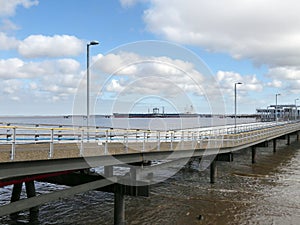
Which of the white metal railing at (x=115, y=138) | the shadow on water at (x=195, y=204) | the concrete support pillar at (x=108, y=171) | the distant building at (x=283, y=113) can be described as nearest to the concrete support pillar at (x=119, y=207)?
the concrete support pillar at (x=108, y=171)

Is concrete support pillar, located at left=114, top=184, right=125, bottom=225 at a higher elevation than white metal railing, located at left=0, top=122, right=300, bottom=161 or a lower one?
lower

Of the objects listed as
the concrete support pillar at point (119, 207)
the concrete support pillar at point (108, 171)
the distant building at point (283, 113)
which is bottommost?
the concrete support pillar at point (119, 207)

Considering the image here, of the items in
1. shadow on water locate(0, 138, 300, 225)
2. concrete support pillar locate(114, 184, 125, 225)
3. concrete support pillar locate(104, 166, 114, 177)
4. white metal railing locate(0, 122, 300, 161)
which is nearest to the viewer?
white metal railing locate(0, 122, 300, 161)

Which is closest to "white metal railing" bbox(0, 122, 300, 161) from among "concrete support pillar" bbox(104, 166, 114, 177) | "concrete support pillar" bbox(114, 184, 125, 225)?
"concrete support pillar" bbox(104, 166, 114, 177)

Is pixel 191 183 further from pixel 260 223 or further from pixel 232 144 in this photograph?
pixel 260 223

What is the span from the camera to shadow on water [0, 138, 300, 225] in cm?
1562

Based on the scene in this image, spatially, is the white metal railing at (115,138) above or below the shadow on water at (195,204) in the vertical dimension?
above

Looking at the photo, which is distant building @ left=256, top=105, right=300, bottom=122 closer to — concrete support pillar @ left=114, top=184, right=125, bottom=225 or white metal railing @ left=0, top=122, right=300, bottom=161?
white metal railing @ left=0, top=122, right=300, bottom=161

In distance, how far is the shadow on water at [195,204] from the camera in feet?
51.2

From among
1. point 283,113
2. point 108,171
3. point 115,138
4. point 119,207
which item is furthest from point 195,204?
point 283,113

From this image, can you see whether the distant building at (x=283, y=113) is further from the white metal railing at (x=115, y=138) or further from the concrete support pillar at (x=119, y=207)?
the concrete support pillar at (x=119, y=207)

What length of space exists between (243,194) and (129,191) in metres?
9.92

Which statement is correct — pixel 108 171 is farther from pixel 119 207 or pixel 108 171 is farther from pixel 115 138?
pixel 119 207

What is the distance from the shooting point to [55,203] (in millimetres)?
17953
